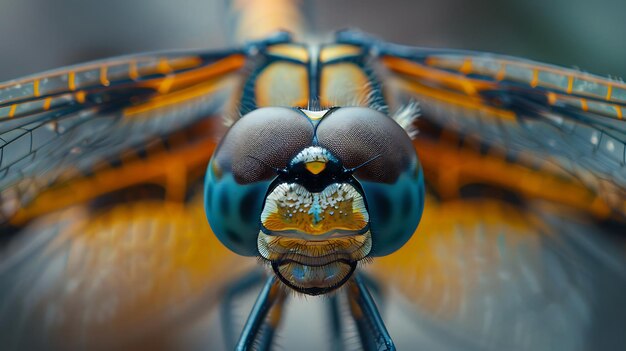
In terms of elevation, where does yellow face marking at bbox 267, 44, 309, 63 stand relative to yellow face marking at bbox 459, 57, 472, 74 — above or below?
above

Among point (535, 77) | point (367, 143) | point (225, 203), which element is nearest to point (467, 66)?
point (535, 77)

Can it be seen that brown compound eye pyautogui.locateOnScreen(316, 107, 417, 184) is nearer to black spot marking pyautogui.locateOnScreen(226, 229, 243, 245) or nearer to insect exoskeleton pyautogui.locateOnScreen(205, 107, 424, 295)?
insect exoskeleton pyautogui.locateOnScreen(205, 107, 424, 295)

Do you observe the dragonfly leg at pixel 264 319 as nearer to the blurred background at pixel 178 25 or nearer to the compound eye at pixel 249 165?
the compound eye at pixel 249 165

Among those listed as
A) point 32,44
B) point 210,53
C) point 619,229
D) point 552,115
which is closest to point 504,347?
point 619,229

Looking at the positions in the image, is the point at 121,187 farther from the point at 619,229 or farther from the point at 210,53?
the point at 619,229

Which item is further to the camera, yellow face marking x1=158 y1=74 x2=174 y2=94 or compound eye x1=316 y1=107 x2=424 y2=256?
yellow face marking x1=158 y1=74 x2=174 y2=94

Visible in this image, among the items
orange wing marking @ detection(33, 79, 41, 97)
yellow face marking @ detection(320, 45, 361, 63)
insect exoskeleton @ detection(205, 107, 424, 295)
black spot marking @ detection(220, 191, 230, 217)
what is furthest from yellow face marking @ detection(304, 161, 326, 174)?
orange wing marking @ detection(33, 79, 41, 97)
